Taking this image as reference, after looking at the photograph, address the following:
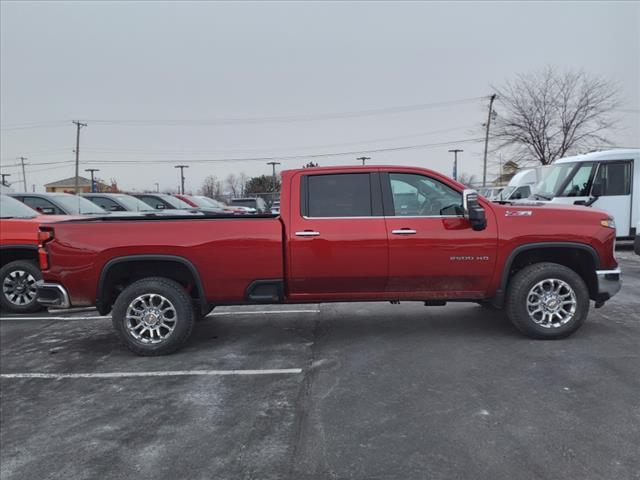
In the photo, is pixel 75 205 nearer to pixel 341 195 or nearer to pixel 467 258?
pixel 341 195

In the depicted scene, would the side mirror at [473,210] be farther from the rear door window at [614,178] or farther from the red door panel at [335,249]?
the rear door window at [614,178]

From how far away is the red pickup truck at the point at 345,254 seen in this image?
5418 mm

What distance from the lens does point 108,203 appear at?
15617 millimetres

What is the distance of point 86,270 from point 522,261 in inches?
187

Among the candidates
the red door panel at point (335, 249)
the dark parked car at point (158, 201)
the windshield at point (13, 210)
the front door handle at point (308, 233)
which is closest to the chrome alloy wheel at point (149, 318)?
the red door panel at point (335, 249)

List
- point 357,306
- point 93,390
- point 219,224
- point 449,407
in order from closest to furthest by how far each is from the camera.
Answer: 1. point 449,407
2. point 93,390
3. point 219,224
4. point 357,306

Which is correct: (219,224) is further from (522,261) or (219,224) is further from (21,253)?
(21,253)

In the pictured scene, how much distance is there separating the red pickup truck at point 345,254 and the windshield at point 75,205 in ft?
20.2

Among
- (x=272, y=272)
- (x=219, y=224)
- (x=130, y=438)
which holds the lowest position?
(x=130, y=438)

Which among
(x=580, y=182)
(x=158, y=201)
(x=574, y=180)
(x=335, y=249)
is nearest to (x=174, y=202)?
(x=158, y=201)

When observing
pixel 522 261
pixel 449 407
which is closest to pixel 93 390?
pixel 449 407

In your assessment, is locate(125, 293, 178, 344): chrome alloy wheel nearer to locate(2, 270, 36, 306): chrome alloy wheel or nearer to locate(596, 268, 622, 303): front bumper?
locate(2, 270, 36, 306): chrome alloy wheel

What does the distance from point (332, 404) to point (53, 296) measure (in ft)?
11.1

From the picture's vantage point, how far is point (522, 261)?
18.9 feet
